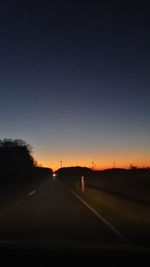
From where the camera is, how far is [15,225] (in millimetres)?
16828

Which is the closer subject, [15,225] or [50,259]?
[50,259]

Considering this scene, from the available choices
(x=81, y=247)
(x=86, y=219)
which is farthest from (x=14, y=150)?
(x=81, y=247)

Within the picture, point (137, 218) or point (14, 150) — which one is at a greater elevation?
point (14, 150)

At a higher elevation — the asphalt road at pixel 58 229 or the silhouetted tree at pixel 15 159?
the silhouetted tree at pixel 15 159

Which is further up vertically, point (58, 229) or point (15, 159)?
point (15, 159)

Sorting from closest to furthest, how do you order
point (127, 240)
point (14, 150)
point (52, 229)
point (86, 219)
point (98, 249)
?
1. point (98, 249)
2. point (127, 240)
3. point (52, 229)
4. point (86, 219)
5. point (14, 150)

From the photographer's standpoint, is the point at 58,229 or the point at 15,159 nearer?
the point at 58,229

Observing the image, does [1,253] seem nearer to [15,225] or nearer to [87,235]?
[87,235]

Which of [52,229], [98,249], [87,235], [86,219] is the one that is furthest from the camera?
[86,219]

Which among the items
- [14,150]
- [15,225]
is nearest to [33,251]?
[15,225]

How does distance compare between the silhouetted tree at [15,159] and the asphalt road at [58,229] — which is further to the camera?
the silhouetted tree at [15,159]

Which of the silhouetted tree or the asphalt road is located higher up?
the silhouetted tree

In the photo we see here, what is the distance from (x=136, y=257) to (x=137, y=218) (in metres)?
11.3

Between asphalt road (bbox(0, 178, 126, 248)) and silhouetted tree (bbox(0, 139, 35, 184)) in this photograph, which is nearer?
asphalt road (bbox(0, 178, 126, 248))
